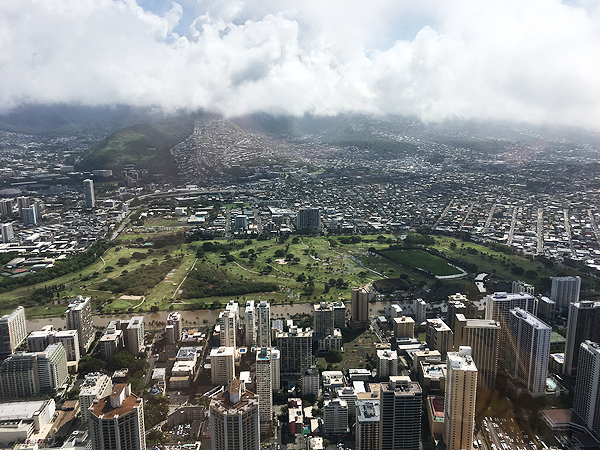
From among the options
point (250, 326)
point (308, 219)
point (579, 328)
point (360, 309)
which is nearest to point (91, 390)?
point (250, 326)

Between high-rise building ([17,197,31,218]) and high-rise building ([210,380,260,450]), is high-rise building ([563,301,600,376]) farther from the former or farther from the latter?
high-rise building ([17,197,31,218])

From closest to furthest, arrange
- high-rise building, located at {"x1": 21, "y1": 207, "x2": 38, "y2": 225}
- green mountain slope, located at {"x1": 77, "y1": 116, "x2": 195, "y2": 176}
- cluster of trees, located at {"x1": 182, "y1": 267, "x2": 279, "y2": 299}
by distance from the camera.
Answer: cluster of trees, located at {"x1": 182, "y1": 267, "x2": 279, "y2": 299} → high-rise building, located at {"x1": 21, "y1": 207, "x2": 38, "y2": 225} → green mountain slope, located at {"x1": 77, "y1": 116, "x2": 195, "y2": 176}

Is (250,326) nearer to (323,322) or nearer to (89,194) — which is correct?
(323,322)

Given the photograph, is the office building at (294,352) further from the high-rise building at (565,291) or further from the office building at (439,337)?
the high-rise building at (565,291)

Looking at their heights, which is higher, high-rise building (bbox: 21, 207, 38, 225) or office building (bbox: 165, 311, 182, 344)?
→ high-rise building (bbox: 21, 207, 38, 225)

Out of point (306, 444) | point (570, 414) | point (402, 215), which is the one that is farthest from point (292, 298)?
point (402, 215)

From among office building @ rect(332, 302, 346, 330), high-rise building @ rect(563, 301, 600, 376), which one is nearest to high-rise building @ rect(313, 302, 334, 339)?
office building @ rect(332, 302, 346, 330)
